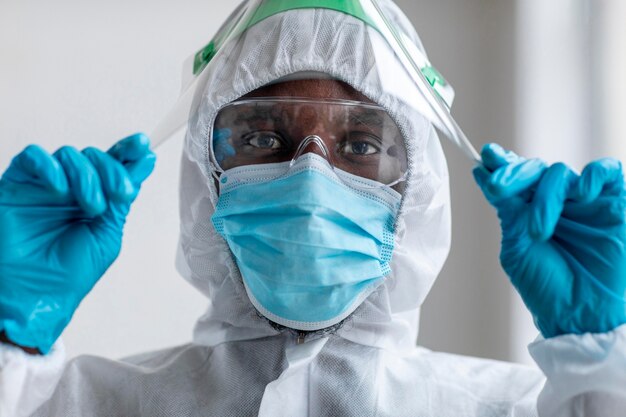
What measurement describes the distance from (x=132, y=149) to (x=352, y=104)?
41cm

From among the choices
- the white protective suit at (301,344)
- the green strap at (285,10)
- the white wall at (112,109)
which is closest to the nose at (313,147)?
the white protective suit at (301,344)

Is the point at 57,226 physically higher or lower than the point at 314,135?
lower

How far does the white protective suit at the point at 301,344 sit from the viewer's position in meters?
1.45

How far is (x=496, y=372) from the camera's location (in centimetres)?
161

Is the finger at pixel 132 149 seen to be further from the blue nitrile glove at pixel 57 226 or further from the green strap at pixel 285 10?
the green strap at pixel 285 10

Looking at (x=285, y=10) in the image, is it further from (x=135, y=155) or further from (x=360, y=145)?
(x=135, y=155)

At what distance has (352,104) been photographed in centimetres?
143

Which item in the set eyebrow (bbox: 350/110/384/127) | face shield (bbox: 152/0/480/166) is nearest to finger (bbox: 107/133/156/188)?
face shield (bbox: 152/0/480/166)

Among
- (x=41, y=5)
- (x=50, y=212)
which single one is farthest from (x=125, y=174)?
(x=41, y=5)

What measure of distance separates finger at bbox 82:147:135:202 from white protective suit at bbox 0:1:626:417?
27 cm

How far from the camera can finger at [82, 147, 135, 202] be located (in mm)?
1243

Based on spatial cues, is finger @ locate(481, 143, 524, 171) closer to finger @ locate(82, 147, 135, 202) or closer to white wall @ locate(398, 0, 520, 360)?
finger @ locate(82, 147, 135, 202)

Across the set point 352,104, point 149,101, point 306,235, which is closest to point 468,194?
point 149,101

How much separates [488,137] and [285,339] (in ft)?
3.76
